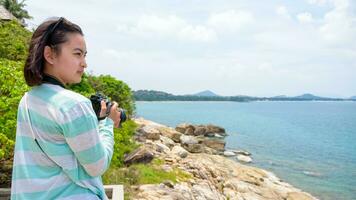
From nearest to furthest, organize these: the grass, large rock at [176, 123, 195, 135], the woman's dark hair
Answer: the woman's dark hair
the grass
large rock at [176, 123, 195, 135]

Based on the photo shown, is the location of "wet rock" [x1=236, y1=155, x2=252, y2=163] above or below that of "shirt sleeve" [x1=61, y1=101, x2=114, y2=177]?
below

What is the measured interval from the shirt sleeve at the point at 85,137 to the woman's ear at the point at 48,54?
0.30 m

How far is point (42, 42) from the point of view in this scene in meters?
1.86

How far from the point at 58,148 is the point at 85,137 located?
0.47ft

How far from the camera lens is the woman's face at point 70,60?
1888 mm

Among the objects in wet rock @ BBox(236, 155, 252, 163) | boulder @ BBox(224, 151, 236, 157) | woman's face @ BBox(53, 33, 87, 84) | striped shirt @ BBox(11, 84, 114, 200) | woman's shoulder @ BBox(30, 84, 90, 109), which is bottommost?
wet rock @ BBox(236, 155, 252, 163)

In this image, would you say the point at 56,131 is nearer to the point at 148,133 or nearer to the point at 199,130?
the point at 148,133

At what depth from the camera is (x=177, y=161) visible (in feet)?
49.4

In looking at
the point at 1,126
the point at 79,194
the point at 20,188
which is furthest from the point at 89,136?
the point at 1,126

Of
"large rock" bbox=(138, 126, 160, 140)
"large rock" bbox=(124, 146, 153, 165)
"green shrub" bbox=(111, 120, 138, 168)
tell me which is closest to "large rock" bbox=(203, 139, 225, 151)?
"large rock" bbox=(138, 126, 160, 140)

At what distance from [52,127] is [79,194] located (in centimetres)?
33

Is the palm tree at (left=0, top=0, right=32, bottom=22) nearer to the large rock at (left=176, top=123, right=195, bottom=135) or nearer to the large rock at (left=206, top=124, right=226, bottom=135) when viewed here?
the large rock at (left=176, top=123, right=195, bottom=135)

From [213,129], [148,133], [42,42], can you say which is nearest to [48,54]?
[42,42]

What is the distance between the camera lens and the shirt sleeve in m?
1.71
